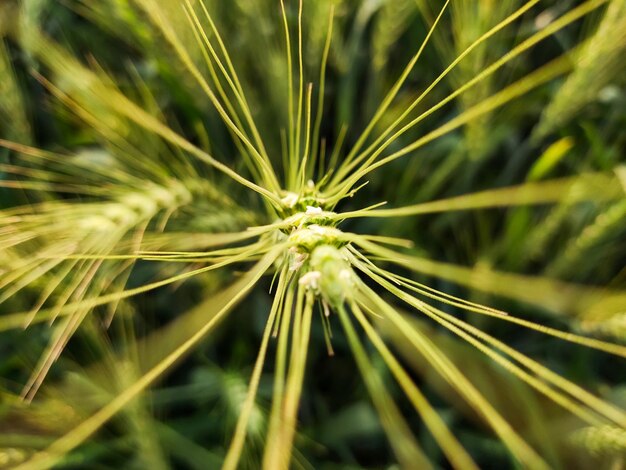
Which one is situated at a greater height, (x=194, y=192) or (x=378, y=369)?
(x=194, y=192)

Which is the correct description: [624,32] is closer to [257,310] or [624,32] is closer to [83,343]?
[257,310]

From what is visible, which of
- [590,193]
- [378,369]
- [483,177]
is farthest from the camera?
[483,177]

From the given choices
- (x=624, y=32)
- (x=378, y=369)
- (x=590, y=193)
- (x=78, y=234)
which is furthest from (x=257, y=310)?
(x=624, y=32)

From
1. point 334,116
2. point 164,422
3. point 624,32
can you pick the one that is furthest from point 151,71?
point 624,32

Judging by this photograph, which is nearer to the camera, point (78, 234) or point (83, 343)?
point (78, 234)

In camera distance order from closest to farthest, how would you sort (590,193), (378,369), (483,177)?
(590,193), (378,369), (483,177)

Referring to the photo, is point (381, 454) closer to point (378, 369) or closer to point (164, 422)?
point (378, 369)

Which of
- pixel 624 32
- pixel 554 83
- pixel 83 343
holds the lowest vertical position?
pixel 83 343
